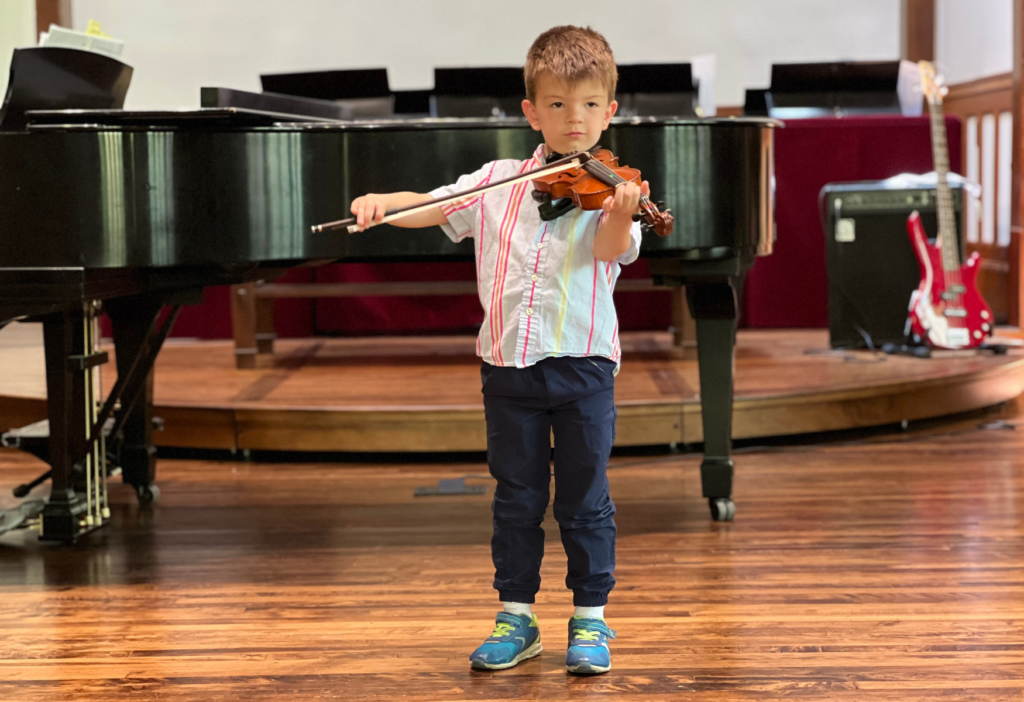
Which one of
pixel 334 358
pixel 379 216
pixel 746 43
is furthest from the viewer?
pixel 746 43

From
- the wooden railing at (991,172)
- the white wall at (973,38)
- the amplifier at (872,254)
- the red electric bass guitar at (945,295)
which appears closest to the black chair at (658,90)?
the amplifier at (872,254)

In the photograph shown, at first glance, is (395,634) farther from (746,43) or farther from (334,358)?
(746,43)

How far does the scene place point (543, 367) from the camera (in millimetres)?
1820

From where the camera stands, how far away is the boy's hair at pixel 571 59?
1.70m

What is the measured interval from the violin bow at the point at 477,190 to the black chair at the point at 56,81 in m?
0.97

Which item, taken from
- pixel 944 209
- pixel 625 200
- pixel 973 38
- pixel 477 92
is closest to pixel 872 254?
pixel 944 209

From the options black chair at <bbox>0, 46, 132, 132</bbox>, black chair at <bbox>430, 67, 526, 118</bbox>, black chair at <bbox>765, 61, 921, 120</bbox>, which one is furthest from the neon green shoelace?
black chair at <bbox>765, 61, 921, 120</bbox>

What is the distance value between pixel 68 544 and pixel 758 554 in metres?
1.60

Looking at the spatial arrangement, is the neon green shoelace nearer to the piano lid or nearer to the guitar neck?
A: the piano lid

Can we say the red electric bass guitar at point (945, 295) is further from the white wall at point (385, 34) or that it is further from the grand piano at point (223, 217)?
the white wall at point (385, 34)

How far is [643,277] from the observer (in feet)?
17.0

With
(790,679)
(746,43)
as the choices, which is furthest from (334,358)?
(746,43)

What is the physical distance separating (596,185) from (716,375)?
1153mm

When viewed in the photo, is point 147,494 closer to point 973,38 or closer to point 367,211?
point 367,211
